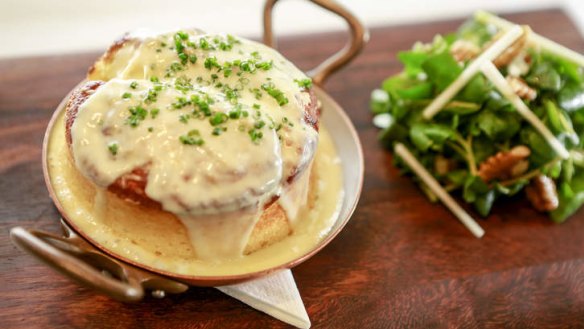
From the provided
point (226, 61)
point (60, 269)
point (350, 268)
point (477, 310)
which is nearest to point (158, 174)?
point (60, 269)

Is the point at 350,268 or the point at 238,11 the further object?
the point at 238,11

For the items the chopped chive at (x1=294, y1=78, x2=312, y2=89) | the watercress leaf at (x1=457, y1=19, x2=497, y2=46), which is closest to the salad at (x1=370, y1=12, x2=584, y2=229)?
the watercress leaf at (x1=457, y1=19, x2=497, y2=46)

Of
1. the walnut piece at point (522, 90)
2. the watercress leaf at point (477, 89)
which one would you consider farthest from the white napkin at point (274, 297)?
the walnut piece at point (522, 90)

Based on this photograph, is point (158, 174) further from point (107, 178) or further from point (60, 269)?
point (60, 269)

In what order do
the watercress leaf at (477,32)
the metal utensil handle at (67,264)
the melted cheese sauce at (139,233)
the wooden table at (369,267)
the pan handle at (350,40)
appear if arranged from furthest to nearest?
the watercress leaf at (477,32), the pan handle at (350,40), the wooden table at (369,267), the melted cheese sauce at (139,233), the metal utensil handle at (67,264)

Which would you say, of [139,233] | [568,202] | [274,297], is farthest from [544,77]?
[139,233]

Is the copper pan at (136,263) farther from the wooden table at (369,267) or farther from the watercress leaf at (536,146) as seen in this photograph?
the watercress leaf at (536,146)

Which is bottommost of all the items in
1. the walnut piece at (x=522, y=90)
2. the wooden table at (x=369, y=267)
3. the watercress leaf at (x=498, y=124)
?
the wooden table at (x=369, y=267)

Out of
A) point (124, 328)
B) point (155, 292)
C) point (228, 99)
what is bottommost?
point (124, 328)

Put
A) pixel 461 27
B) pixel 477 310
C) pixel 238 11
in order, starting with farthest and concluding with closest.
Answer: pixel 238 11
pixel 461 27
pixel 477 310
